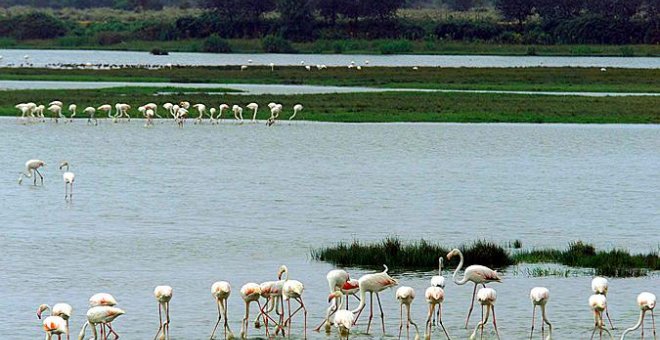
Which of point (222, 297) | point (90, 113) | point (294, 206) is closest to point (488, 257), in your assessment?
point (222, 297)

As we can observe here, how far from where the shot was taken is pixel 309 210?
82.8 ft

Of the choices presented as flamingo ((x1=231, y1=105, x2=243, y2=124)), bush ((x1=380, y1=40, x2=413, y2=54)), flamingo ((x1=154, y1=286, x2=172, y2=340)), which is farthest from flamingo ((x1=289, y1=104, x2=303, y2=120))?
bush ((x1=380, y1=40, x2=413, y2=54))

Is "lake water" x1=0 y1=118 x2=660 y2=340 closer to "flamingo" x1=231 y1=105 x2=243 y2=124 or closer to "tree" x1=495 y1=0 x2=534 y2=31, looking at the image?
"flamingo" x1=231 y1=105 x2=243 y2=124

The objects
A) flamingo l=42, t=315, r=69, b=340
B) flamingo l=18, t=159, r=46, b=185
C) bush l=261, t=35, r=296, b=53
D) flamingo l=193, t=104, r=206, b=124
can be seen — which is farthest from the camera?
bush l=261, t=35, r=296, b=53

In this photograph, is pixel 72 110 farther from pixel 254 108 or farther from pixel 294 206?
pixel 294 206

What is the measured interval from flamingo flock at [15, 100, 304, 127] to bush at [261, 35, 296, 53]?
4905cm

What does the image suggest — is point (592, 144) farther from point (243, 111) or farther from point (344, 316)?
point (344, 316)

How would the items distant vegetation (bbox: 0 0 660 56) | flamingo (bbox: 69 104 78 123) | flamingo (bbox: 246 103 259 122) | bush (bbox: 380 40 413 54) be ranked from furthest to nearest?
distant vegetation (bbox: 0 0 660 56) → bush (bbox: 380 40 413 54) → flamingo (bbox: 246 103 259 122) → flamingo (bbox: 69 104 78 123)

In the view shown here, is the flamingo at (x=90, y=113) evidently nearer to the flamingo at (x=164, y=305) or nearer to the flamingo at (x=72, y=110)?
the flamingo at (x=72, y=110)

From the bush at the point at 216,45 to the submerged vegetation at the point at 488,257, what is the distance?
74.8 meters

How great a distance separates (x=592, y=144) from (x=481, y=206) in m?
13.0

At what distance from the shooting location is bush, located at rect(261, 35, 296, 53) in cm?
9306

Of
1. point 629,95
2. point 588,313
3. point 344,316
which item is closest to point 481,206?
point 588,313

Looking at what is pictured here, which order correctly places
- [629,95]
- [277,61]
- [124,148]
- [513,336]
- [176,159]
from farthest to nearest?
1. [277,61]
2. [629,95]
3. [124,148]
4. [176,159]
5. [513,336]
